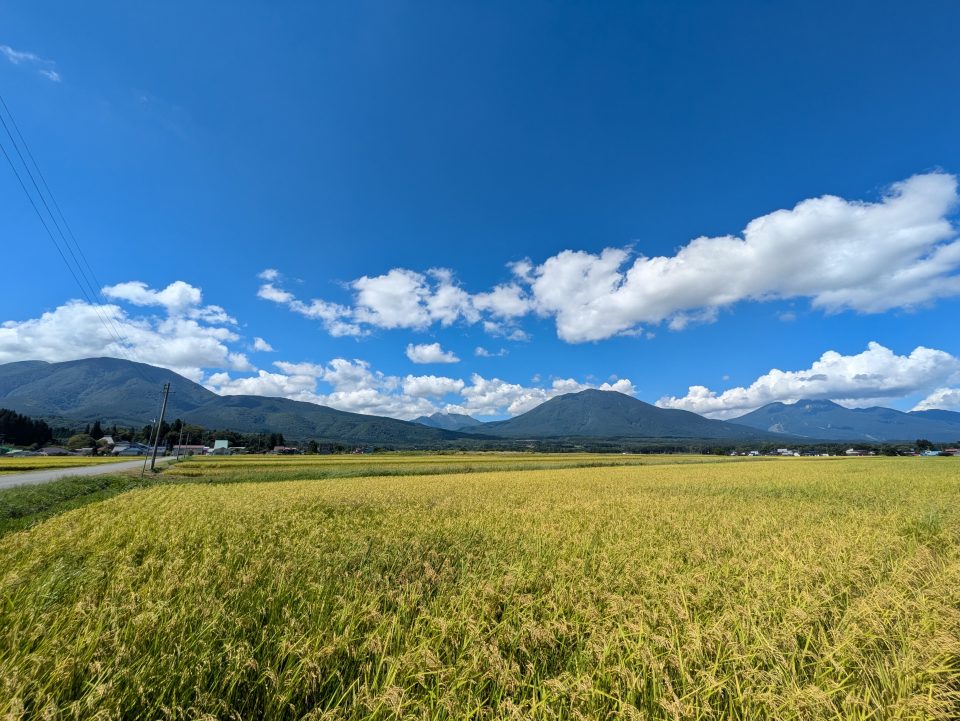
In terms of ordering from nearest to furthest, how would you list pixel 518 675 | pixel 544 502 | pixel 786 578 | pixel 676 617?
1. pixel 518 675
2. pixel 676 617
3. pixel 786 578
4. pixel 544 502

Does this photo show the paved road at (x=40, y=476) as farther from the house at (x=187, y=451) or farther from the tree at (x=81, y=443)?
the tree at (x=81, y=443)

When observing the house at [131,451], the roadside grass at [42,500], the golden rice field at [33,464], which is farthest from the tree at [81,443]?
the roadside grass at [42,500]

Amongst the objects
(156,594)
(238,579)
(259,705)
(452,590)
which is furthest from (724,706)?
(156,594)

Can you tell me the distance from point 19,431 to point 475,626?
18088cm

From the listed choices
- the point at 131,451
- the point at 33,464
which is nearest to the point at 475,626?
the point at 33,464

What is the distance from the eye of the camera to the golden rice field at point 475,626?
3.36 m

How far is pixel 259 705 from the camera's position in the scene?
360 centimetres

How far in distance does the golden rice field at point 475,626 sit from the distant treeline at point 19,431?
169938 millimetres

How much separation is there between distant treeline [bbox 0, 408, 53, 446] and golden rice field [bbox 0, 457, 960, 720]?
558 feet

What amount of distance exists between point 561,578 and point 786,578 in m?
3.53

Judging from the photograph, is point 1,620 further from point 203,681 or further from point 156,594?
point 203,681

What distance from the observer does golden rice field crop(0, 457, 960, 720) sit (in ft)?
11.0

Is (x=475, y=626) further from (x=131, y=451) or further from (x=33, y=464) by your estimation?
(x=131, y=451)

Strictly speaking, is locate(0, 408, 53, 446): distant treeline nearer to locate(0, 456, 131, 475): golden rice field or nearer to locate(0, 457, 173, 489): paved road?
locate(0, 456, 131, 475): golden rice field
